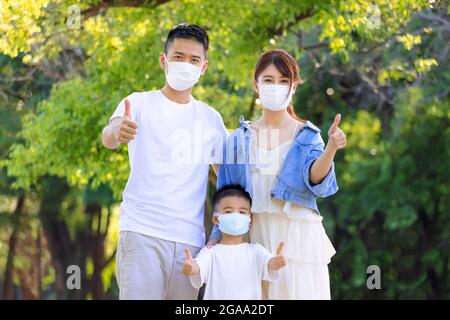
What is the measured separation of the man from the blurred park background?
3.68 m

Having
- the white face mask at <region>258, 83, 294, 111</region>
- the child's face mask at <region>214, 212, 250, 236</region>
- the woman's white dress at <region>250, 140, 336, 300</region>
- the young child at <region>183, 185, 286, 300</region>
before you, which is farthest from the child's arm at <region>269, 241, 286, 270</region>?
the white face mask at <region>258, 83, 294, 111</region>

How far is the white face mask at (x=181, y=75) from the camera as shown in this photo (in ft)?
20.9

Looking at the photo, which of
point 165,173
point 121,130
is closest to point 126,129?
point 121,130

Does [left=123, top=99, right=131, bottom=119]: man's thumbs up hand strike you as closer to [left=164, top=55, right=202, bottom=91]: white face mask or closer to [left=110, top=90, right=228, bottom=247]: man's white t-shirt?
[left=110, top=90, right=228, bottom=247]: man's white t-shirt

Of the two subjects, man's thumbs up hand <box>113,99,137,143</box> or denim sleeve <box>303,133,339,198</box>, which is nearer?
man's thumbs up hand <box>113,99,137,143</box>

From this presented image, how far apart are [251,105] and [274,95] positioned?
780 cm

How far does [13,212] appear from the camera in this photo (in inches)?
974

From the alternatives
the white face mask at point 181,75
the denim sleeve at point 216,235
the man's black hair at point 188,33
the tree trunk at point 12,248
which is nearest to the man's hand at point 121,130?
the white face mask at point 181,75

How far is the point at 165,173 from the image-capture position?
243 inches

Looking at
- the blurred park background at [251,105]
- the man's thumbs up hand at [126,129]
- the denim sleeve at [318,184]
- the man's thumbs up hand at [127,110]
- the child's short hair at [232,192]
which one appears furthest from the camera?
the blurred park background at [251,105]

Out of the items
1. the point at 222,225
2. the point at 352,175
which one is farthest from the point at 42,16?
the point at 352,175

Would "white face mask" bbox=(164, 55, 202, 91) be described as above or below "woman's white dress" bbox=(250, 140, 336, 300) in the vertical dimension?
above

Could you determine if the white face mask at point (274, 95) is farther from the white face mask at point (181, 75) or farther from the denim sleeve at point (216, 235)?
the denim sleeve at point (216, 235)

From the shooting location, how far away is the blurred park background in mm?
12969
